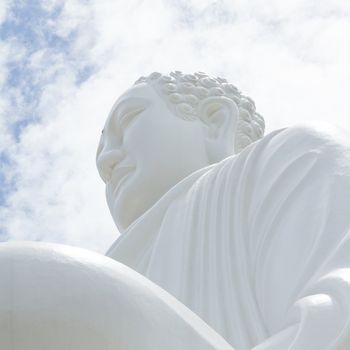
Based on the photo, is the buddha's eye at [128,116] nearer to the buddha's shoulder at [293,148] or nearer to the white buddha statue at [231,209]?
the white buddha statue at [231,209]

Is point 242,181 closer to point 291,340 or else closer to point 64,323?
point 291,340

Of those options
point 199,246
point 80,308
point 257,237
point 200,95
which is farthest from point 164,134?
point 80,308

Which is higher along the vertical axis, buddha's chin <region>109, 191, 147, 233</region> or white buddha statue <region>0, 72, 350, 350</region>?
buddha's chin <region>109, 191, 147, 233</region>

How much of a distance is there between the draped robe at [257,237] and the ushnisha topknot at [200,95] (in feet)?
3.03

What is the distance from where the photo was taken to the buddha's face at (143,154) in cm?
635

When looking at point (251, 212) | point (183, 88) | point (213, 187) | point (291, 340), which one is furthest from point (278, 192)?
point (183, 88)

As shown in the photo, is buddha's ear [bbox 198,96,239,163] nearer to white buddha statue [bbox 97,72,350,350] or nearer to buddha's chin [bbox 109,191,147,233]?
white buddha statue [bbox 97,72,350,350]

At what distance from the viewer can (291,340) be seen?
11.4 ft

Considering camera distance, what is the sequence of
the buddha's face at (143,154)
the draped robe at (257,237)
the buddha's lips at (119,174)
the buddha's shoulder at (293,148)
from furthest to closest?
the buddha's lips at (119,174) → the buddha's face at (143,154) → the buddha's shoulder at (293,148) → the draped robe at (257,237)

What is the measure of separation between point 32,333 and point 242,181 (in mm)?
2286

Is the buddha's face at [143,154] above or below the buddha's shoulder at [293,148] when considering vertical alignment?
above

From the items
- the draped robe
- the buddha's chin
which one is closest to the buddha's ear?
the buddha's chin

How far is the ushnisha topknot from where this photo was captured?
669cm

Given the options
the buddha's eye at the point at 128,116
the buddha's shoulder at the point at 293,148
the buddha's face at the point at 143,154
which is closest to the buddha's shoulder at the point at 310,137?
the buddha's shoulder at the point at 293,148
